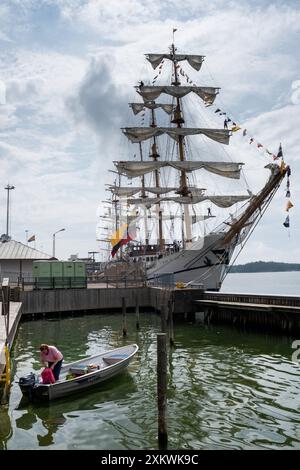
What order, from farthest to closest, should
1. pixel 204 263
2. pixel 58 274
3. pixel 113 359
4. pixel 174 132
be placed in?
pixel 174 132
pixel 204 263
pixel 58 274
pixel 113 359

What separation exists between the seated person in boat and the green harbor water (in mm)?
1272

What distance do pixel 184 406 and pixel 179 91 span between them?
5550cm

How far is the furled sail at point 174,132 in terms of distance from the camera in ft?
203

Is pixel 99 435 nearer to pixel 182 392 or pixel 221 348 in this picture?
pixel 182 392

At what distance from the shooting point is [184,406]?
51.5 feet

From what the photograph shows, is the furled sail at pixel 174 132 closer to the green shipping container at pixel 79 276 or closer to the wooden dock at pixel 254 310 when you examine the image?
the green shipping container at pixel 79 276

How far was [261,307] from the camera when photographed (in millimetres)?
30969

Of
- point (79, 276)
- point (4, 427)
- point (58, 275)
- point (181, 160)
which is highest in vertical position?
point (181, 160)

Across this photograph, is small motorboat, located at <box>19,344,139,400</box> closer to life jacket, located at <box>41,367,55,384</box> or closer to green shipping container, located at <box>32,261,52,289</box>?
life jacket, located at <box>41,367,55,384</box>

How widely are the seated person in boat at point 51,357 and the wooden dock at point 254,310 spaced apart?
17270 millimetres

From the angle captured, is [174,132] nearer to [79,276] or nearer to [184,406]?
[79,276]

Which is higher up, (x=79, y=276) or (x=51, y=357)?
(x=79, y=276)

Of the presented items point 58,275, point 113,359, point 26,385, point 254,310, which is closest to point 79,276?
point 58,275
